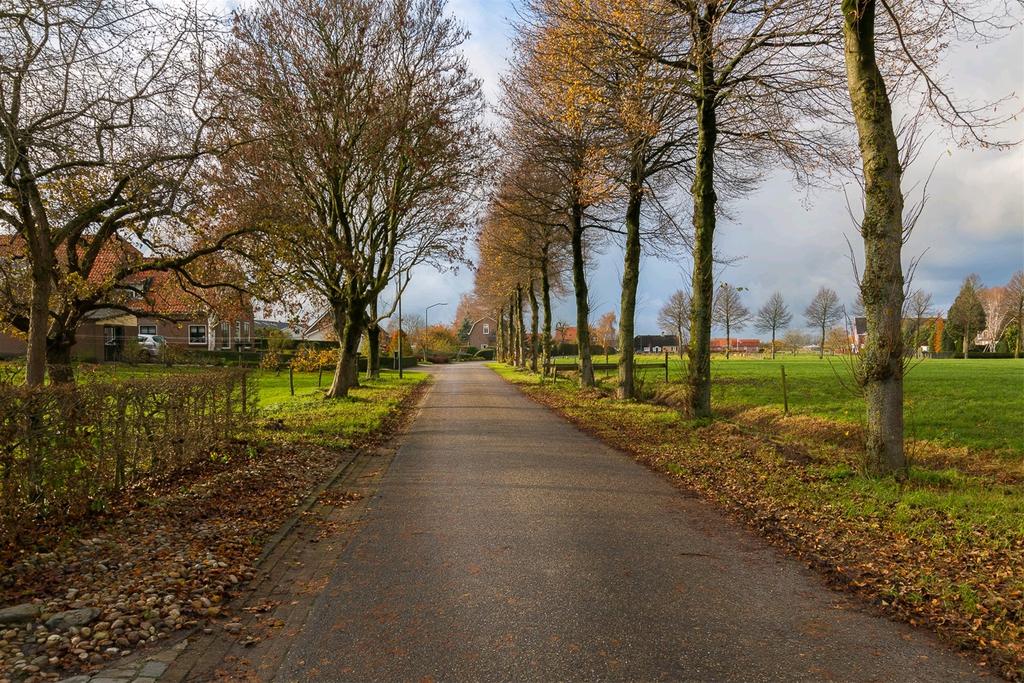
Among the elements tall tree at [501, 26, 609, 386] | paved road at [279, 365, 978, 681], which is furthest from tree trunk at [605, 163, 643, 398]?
paved road at [279, 365, 978, 681]

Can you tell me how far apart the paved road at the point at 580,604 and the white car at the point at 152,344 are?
125ft

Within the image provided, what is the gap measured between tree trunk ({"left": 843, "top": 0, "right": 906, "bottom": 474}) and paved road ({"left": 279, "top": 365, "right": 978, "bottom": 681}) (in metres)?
2.58

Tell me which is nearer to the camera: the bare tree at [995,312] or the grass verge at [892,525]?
the grass verge at [892,525]

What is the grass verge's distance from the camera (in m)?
4.59

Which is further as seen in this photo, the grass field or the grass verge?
the grass field

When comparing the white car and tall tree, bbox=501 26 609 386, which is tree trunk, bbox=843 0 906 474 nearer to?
tall tree, bbox=501 26 609 386

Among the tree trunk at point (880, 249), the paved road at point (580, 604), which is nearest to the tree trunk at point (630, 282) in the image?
the tree trunk at point (880, 249)

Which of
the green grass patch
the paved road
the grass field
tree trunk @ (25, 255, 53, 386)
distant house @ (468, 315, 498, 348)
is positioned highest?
distant house @ (468, 315, 498, 348)

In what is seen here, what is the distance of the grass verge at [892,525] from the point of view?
181 inches

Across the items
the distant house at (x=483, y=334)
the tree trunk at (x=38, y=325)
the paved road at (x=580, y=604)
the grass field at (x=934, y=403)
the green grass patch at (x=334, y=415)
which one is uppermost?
the distant house at (x=483, y=334)

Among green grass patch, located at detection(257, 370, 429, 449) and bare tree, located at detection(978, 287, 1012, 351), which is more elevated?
bare tree, located at detection(978, 287, 1012, 351)

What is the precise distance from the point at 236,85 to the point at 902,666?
48.6 ft

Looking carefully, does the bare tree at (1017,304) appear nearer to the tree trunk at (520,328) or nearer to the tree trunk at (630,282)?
the tree trunk at (520,328)

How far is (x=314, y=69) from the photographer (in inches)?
746
